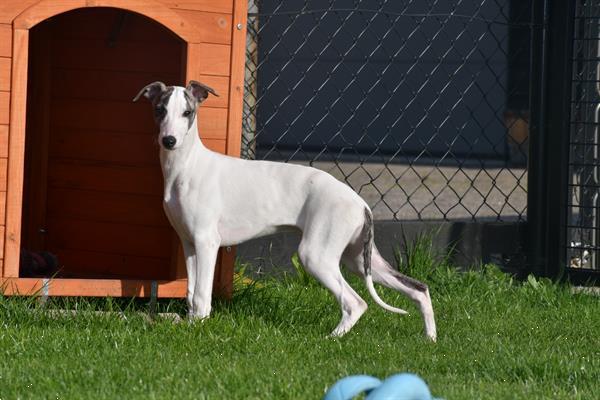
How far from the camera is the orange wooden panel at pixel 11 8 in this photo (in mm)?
4930

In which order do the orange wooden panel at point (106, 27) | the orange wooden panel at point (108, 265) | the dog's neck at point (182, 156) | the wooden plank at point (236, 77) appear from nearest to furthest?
the dog's neck at point (182, 156) → the wooden plank at point (236, 77) → the orange wooden panel at point (106, 27) → the orange wooden panel at point (108, 265)

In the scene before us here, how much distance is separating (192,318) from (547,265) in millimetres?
2517

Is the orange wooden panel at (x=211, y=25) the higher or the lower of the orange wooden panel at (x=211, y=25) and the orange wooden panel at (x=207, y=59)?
the higher

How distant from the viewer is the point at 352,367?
412 cm

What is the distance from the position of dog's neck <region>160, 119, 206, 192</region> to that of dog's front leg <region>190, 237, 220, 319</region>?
31 cm

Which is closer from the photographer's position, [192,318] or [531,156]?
[192,318]

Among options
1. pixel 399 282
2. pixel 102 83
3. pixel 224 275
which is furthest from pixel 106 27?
pixel 399 282

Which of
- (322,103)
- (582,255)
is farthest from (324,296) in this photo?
(322,103)

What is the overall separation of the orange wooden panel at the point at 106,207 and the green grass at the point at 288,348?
0.55 m

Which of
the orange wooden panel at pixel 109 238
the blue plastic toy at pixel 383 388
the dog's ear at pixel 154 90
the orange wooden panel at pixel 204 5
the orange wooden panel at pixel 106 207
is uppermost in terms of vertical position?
the orange wooden panel at pixel 204 5

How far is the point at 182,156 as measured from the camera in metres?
5.05

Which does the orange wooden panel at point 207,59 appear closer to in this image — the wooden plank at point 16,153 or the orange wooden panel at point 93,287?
the wooden plank at point 16,153

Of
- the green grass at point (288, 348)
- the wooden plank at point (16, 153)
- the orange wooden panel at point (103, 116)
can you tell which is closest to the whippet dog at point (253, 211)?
the green grass at point (288, 348)

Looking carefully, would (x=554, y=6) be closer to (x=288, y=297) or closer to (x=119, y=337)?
(x=288, y=297)
